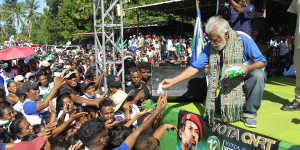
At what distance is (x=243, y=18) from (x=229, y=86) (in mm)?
1645

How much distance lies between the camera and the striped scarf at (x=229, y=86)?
244cm

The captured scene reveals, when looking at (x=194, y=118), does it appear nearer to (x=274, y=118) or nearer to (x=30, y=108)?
(x=274, y=118)

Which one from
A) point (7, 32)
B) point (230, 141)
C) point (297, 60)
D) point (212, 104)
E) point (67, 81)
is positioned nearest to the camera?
point (230, 141)

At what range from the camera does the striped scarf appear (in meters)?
2.44

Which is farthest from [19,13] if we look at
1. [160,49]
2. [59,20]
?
[160,49]

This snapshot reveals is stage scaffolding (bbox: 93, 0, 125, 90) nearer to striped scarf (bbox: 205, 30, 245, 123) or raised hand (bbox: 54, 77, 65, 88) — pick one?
raised hand (bbox: 54, 77, 65, 88)

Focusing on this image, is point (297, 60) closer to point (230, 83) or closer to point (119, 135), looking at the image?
point (230, 83)

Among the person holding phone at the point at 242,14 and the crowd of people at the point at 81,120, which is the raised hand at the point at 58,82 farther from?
the person holding phone at the point at 242,14

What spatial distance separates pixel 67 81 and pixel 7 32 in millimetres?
70990

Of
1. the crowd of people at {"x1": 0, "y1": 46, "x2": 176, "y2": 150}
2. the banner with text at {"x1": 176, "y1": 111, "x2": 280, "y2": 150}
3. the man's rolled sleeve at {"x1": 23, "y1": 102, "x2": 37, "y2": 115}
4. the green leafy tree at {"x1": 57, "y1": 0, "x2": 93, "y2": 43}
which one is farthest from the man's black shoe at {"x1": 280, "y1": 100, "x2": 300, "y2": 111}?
the green leafy tree at {"x1": 57, "y1": 0, "x2": 93, "y2": 43}

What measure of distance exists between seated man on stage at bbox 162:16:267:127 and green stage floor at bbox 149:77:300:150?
0.19 m

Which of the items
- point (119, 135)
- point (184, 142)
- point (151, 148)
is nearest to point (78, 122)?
point (119, 135)

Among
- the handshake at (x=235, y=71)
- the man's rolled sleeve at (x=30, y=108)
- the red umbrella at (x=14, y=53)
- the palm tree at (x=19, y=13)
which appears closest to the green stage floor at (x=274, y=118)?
the handshake at (x=235, y=71)

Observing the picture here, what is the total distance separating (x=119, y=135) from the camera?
251 cm
